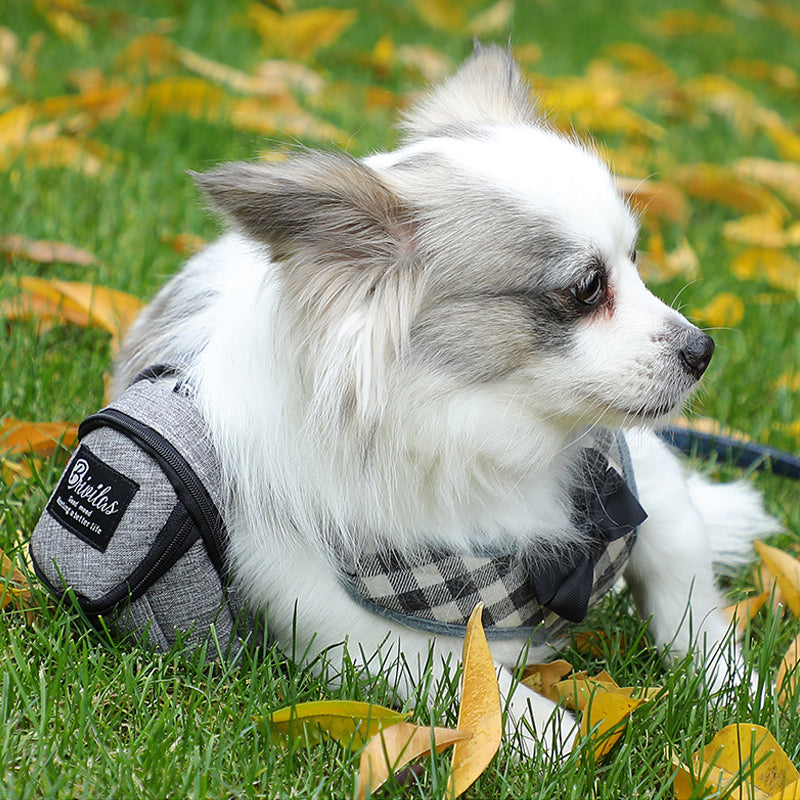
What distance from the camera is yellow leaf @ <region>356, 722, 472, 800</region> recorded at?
1483mm

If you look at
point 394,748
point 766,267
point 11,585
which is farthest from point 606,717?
point 766,267

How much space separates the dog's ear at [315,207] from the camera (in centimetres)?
143

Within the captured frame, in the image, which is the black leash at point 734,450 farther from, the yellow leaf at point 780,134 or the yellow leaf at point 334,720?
the yellow leaf at point 780,134

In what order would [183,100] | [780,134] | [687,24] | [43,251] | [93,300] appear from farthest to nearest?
1. [687,24]
2. [780,134]
3. [183,100]
4. [43,251]
5. [93,300]

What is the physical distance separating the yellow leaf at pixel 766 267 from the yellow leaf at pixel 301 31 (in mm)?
2355

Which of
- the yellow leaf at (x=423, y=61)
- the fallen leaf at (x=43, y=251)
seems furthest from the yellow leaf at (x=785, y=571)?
the yellow leaf at (x=423, y=61)

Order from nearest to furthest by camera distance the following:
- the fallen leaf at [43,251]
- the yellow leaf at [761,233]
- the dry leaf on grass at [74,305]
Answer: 1. the dry leaf on grass at [74,305]
2. the fallen leaf at [43,251]
3. the yellow leaf at [761,233]

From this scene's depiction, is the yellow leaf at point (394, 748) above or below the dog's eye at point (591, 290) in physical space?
below

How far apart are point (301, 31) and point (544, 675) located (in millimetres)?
3854

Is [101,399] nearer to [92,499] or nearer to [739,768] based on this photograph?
[92,499]

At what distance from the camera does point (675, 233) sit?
3723 mm

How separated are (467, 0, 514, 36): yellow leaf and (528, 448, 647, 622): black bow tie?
4.30 m

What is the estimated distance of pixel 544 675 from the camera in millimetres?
1826

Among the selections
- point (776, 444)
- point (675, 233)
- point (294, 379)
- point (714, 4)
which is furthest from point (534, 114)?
point (714, 4)
